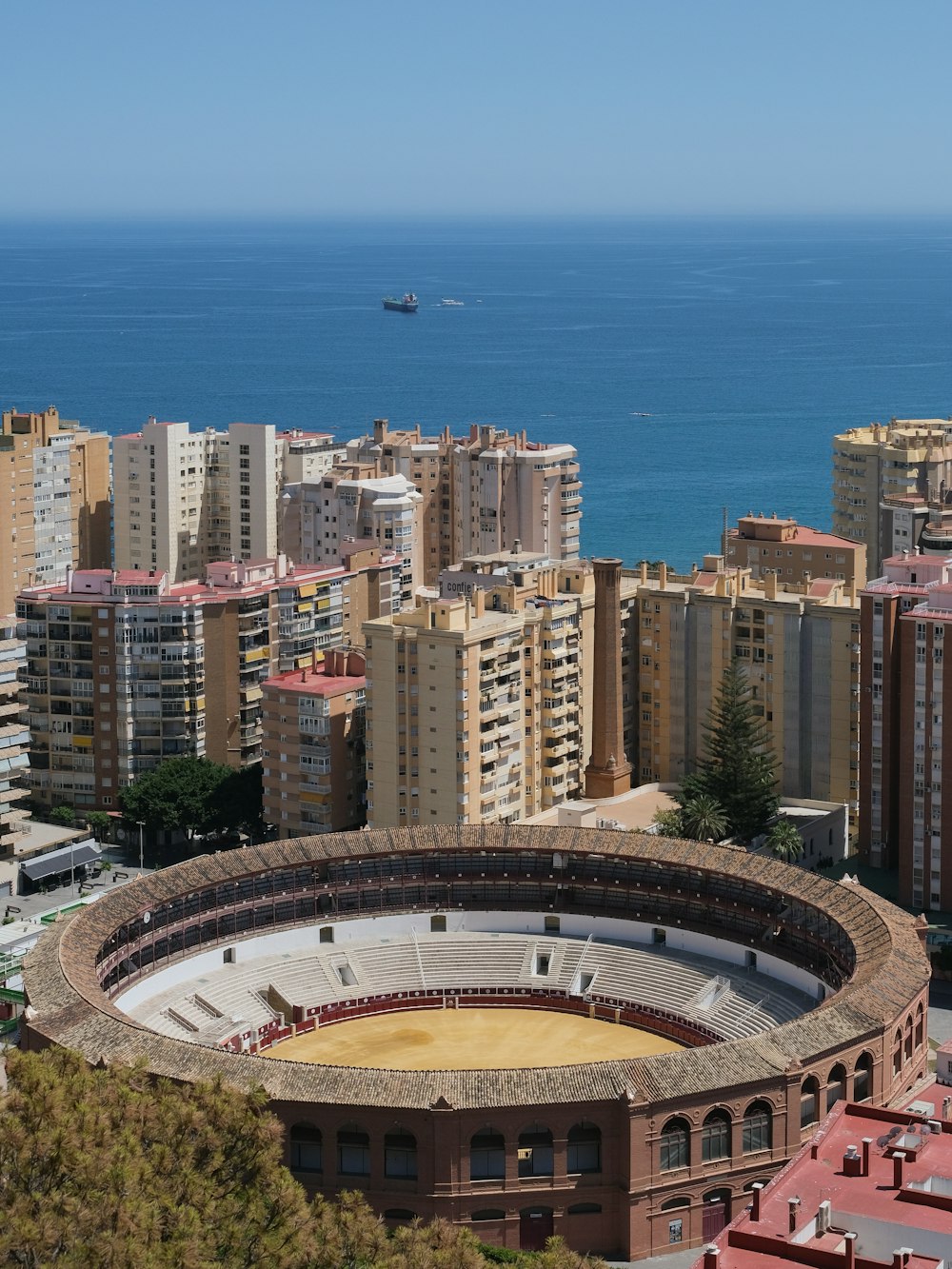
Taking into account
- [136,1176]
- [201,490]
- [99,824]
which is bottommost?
[99,824]

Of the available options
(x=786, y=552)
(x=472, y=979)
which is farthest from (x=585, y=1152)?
(x=786, y=552)

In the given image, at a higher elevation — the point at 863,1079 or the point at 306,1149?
the point at 863,1079

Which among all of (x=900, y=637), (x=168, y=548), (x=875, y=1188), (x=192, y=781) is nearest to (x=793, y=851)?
(x=900, y=637)

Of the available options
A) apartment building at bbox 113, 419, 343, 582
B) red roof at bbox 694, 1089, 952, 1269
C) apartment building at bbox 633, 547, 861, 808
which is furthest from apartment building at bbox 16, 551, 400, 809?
red roof at bbox 694, 1089, 952, 1269

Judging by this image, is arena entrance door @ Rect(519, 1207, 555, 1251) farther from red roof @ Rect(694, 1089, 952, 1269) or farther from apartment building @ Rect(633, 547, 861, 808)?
apartment building @ Rect(633, 547, 861, 808)

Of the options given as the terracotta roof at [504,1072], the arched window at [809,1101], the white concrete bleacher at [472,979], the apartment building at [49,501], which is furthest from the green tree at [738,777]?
the apartment building at [49,501]

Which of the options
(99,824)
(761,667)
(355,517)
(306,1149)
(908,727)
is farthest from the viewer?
(355,517)

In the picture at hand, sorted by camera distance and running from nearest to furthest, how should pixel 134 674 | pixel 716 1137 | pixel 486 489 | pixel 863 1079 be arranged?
pixel 716 1137 → pixel 863 1079 → pixel 134 674 → pixel 486 489

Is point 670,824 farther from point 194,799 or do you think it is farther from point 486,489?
point 486,489
